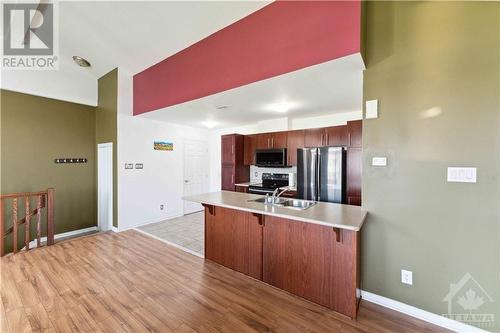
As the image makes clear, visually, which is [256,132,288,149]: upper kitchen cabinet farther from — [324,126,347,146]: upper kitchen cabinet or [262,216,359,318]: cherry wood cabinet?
[262,216,359,318]: cherry wood cabinet

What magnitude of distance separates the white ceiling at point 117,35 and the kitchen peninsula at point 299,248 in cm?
241

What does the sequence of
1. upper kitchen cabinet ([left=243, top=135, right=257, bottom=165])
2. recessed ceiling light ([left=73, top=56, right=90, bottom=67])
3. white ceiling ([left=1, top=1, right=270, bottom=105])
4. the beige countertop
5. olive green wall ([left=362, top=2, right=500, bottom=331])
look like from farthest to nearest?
upper kitchen cabinet ([left=243, top=135, right=257, bottom=165])
recessed ceiling light ([left=73, top=56, right=90, bottom=67])
white ceiling ([left=1, top=1, right=270, bottom=105])
the beige countertop
olive green wall ([left=362, top=2, right=500, bottom=331])

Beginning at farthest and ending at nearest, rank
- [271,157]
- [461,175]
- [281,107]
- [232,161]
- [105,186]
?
[232,161] → [271,157] → [105,186] → [281,107] → [461,175]

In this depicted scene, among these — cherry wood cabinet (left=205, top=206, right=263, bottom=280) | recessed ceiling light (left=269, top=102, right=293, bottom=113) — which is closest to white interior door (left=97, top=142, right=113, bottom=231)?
cherry wood cabinet (left=205, top=206, right=263, bottom=280)

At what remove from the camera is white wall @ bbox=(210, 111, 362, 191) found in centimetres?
455

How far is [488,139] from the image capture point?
167cm

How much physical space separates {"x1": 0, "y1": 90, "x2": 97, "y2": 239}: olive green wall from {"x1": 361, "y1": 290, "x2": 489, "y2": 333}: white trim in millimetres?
5855

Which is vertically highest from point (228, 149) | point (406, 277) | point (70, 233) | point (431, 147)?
point (228, 149)

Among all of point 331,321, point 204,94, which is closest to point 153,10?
point 204,94

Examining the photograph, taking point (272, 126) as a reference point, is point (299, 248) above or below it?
below

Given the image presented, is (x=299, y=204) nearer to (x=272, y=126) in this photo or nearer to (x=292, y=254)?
(x=292, y=254)

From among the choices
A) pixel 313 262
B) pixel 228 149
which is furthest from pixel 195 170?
pixel 313 262

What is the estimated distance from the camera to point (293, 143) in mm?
4719

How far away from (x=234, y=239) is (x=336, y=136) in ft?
9.21
